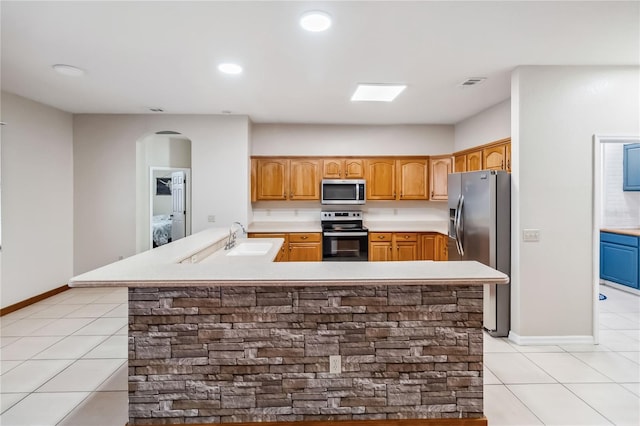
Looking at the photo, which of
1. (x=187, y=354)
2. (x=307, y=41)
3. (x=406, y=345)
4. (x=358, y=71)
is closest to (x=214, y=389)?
(x=187, y=354)

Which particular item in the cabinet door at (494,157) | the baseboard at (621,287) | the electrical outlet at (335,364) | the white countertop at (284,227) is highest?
the cabinet door at (494,157)

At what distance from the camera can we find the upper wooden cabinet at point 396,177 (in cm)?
567

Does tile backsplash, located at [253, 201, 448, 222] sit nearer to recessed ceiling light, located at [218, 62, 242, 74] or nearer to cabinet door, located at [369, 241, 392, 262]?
cabinet door, located at [369, 241, 392, 262]

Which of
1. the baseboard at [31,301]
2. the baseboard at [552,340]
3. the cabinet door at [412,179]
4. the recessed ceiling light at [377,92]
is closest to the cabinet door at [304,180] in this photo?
the cabinet door at [412,179]

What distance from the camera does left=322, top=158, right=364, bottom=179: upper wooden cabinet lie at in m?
5.62

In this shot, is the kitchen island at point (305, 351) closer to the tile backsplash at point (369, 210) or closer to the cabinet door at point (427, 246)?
the cabinet door at point (427, 246)

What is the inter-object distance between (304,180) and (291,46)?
3.01m

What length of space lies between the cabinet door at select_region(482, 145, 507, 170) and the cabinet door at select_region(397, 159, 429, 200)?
1.37 meters

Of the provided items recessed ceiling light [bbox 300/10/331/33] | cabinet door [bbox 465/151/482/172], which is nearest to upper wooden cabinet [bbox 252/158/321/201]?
cabinet door [bbox 465/151/482/172]

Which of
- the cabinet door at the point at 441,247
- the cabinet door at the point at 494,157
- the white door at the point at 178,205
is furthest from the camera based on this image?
the white door at the point at 178,205

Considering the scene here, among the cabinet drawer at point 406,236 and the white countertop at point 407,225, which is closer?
the cabinet drawer at point 406,236

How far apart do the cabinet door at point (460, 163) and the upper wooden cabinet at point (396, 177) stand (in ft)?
1.58

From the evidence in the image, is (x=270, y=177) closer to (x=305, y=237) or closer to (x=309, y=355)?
(x=305, y=237)

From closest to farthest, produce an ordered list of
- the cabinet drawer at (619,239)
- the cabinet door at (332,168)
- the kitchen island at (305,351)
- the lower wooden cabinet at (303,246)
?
the kitchen island at (305,351) → the cabinet drawer at (619,239) → the lower wooden cabinet at (303,246) → the cabinet door at (332,168)
